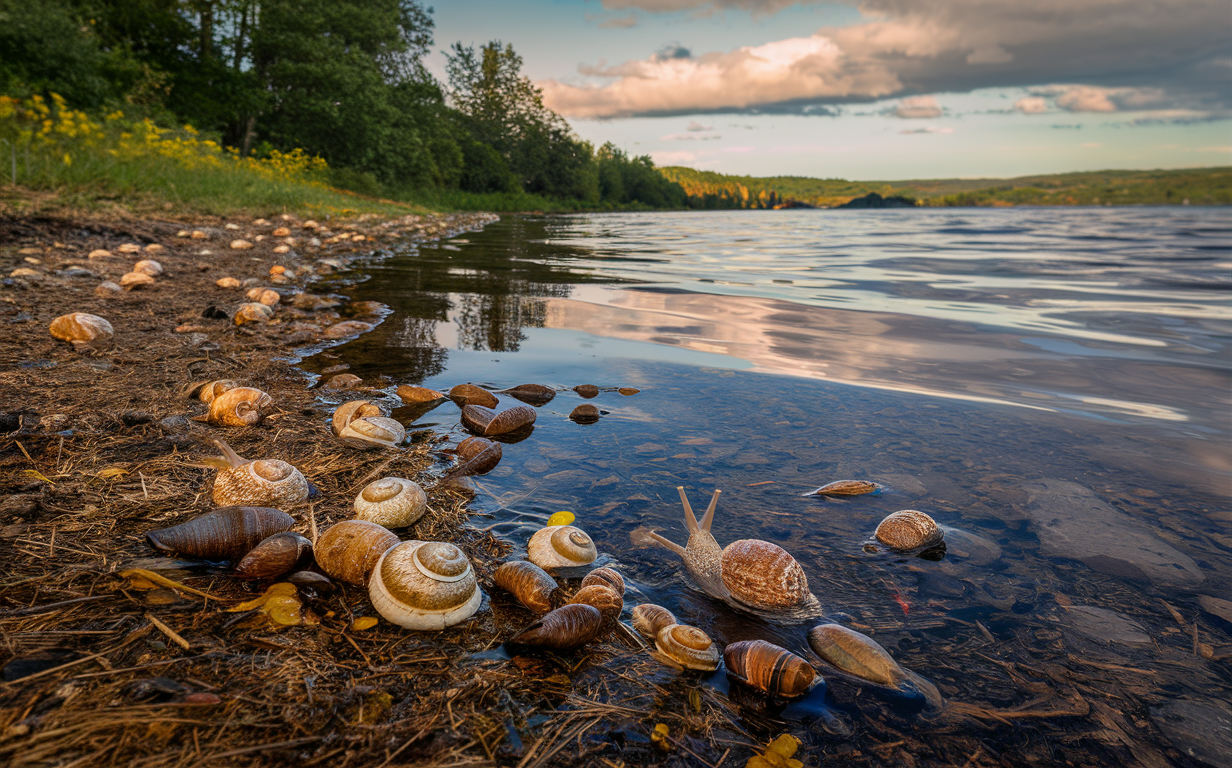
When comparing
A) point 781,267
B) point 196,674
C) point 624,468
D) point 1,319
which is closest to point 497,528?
point 624,468

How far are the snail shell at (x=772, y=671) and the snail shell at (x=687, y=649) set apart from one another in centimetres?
7

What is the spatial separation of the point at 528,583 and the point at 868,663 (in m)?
0.98

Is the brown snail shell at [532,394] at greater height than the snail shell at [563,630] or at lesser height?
greater

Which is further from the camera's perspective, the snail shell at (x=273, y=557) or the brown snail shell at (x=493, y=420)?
the brown snail shell at (x=493, y=420)

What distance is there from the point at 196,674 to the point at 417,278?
7987mm

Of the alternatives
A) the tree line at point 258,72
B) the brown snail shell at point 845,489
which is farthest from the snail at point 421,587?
the tree line at point 258,72

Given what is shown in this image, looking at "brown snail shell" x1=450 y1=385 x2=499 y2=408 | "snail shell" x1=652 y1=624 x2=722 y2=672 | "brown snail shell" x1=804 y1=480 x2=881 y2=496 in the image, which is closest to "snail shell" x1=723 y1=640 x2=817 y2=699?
"snail shell" x1=652 y1=624 x2=722 y2=672

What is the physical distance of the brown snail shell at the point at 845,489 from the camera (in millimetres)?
2621

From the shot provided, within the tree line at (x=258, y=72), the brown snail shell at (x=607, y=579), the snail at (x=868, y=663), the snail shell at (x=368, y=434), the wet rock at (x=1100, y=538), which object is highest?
the tree line at (x=258, y=72)

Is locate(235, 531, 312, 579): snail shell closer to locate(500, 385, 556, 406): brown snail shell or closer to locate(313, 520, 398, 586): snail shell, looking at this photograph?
locate(313, 520, 398, 586): snail shell

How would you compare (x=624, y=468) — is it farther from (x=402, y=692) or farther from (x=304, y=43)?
(x=304, y=43)

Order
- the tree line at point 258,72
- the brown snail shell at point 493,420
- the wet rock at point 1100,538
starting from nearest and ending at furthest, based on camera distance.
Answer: the wet rock at point 1100,538 → the brown snail shell at point 493,420 → the tree line at point 258,72

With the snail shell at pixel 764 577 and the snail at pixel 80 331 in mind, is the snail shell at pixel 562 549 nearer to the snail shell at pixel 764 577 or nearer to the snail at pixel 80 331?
the snail shell at pixel 764 577

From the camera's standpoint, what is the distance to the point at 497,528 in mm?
2260
